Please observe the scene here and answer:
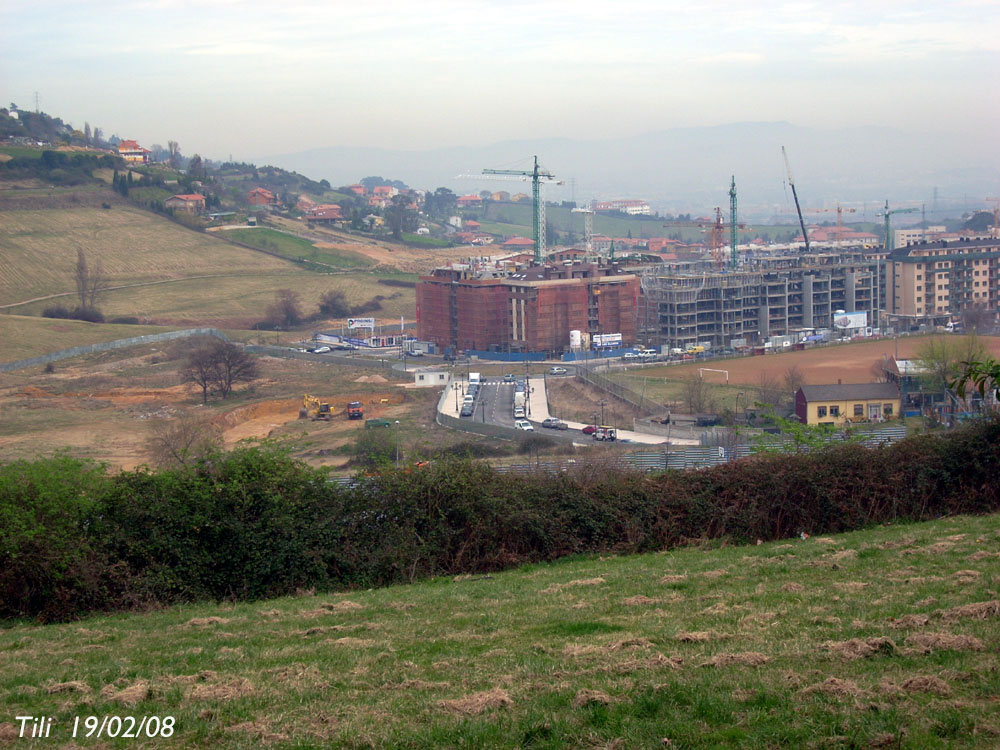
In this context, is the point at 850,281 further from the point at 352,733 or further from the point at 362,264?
the point at 352,733

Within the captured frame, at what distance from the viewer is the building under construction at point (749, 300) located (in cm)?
3862

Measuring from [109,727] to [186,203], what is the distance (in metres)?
64.7

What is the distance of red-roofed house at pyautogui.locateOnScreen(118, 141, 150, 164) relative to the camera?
78.5 meters

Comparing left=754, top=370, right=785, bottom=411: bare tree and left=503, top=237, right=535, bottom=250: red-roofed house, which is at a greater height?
left=503, top=237, right=535, bottom=250: red-roofed house

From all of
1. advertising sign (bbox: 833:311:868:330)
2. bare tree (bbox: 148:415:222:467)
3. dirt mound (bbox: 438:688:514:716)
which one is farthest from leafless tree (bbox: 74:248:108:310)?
dirt mound (bbox: 438:688:514:716)

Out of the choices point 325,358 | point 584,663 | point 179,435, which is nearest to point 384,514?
point 584,663

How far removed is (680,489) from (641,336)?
32.0 metres

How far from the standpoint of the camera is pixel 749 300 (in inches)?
1577

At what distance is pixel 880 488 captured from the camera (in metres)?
8.38

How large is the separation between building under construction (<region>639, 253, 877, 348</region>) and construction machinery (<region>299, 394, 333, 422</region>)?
58.5ft

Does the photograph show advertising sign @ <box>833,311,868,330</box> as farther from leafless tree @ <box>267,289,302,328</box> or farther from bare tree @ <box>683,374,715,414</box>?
leafless tree @ <box>267,289,302,328</box>

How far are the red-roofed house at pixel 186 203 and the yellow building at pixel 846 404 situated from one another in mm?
50741

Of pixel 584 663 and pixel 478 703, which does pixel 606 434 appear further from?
pixel 478 703

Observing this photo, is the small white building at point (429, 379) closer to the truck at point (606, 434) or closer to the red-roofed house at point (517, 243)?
the truck at point (606, 434)
